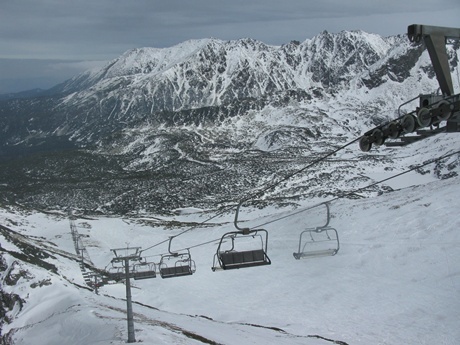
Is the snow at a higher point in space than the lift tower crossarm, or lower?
lower

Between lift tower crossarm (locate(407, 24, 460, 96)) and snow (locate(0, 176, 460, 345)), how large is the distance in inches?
1211

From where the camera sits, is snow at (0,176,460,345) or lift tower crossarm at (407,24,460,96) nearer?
lift tower crossarm at (407,24,460,96)

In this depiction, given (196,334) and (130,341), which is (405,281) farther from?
(130,341)

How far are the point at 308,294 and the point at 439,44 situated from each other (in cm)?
5516

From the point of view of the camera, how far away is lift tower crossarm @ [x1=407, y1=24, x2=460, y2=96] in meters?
10.6

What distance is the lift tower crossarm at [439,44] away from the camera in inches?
418

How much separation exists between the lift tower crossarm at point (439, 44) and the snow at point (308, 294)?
3077 cm

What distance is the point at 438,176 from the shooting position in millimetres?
192750

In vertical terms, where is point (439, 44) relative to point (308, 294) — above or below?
above

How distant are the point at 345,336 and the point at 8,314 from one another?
39.3 meters

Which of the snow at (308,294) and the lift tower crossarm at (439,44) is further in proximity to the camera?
the snow at (308,294)

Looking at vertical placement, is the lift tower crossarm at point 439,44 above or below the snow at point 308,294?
above

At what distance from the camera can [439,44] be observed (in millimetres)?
10773

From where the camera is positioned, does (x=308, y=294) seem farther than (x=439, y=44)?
Yes
